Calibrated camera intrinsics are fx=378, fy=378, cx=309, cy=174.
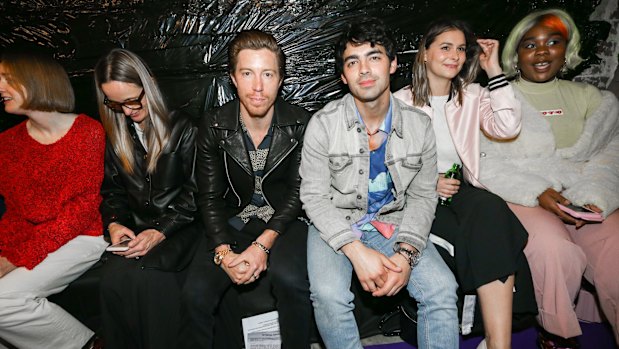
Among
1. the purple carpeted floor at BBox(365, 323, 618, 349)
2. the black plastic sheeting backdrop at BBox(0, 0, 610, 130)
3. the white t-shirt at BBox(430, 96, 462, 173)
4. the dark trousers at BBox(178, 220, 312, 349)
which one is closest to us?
the dark trousers at BBox(178, 220, 312, 349)

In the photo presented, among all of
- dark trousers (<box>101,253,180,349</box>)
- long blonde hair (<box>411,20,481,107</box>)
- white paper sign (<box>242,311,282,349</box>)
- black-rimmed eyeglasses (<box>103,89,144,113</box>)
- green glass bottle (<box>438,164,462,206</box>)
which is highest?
long blonde hair (<box>411,20,481,107</box>)

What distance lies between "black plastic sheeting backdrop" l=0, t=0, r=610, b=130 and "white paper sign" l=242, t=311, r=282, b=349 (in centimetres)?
145

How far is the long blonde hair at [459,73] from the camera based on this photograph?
81.7 inches

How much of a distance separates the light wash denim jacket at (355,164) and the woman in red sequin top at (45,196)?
1.19 m

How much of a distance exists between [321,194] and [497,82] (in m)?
1.15

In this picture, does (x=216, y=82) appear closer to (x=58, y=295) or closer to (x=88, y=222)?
(x=88, y=222)

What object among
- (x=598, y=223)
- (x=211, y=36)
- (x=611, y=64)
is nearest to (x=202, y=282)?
(x=211, y=36)

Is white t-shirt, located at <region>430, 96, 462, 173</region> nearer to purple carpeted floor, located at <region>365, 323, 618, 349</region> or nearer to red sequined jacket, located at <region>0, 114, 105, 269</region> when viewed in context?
purple carpeted floor, located at <region>365, 323, 618, 349</region>

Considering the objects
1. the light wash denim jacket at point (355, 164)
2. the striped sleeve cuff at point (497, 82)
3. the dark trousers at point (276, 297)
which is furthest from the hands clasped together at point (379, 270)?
the striped sleeve cuff at point (497, 82)

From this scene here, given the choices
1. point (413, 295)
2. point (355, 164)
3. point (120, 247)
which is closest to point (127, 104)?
point (120, 247)

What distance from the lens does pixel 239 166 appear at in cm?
197

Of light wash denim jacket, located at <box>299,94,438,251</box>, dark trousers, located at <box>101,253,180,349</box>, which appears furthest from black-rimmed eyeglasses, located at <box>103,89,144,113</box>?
light wash denim jacket, located at <box>299,94,438,251</box>

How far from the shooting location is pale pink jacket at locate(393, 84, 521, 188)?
2.02 meters

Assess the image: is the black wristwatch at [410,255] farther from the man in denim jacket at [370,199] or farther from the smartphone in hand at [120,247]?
the smartphone in hand at [120,247]
